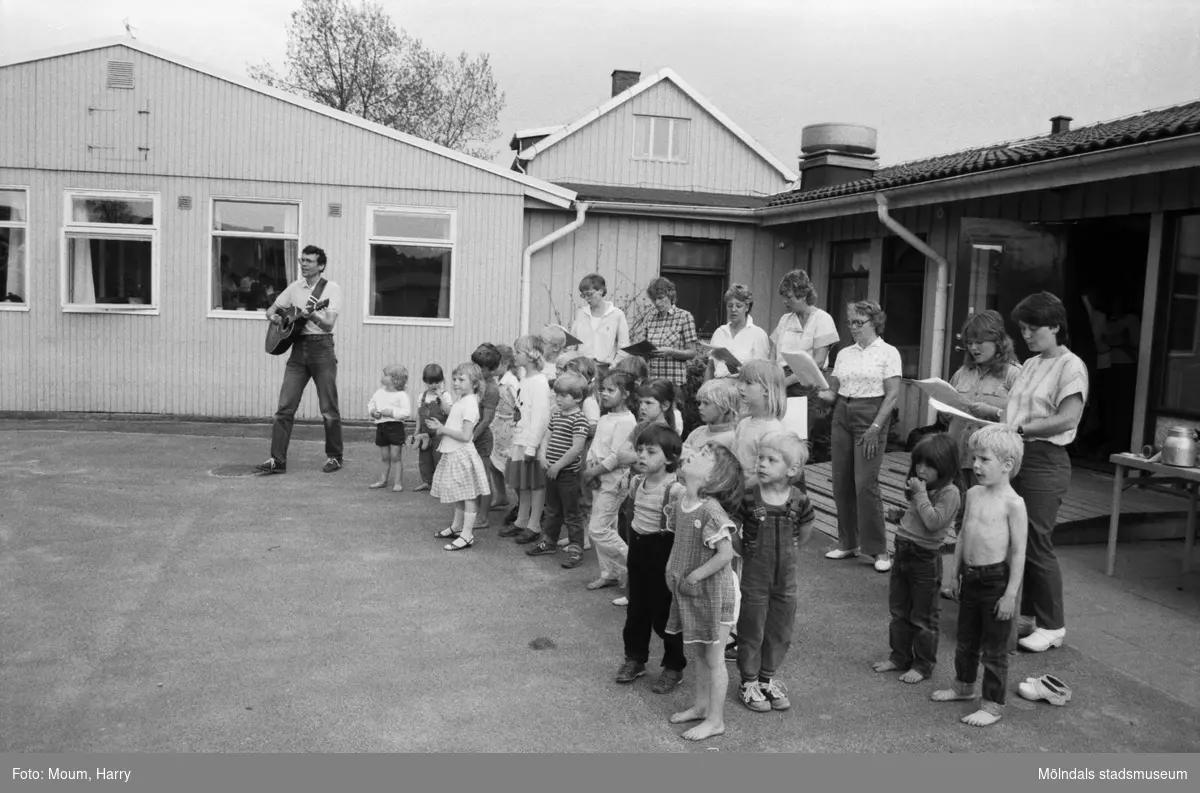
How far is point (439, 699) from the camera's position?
13.6 ft

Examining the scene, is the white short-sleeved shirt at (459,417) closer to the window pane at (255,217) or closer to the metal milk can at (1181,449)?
the metal milk can at (1181,449)

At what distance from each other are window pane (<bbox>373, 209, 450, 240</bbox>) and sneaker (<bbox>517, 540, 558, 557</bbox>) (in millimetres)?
6741

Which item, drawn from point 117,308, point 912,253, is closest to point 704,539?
point 912,253

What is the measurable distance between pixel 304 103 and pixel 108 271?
2.95 m

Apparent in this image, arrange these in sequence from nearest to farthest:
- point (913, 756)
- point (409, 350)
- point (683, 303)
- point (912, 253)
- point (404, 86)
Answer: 1. point (913, 756)
2. point (912, 253)
3. point (409, 350)
4. point (683, 303)
5. point (404, 86)

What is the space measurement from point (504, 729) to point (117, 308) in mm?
9789

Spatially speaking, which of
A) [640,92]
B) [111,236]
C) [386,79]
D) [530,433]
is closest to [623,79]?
[640,92]

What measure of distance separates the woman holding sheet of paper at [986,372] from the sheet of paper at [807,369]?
75 cm

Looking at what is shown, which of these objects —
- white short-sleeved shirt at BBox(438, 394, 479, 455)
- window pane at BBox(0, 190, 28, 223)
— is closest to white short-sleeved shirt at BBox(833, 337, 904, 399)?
white short-sleeved shirt at BBox(438, 394, 479, 455)

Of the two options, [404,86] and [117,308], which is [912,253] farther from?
[404,86]

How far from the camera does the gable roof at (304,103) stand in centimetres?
1163

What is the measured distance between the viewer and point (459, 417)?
6.56m

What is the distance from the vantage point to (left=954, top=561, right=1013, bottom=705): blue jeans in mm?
4086

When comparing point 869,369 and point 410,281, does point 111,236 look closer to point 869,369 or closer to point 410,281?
point 410,281
